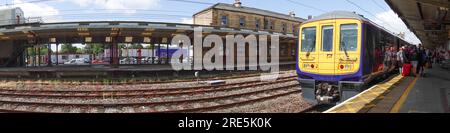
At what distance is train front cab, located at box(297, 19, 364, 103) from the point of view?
962cm

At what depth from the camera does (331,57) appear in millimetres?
10000

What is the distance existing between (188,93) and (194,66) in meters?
13.1

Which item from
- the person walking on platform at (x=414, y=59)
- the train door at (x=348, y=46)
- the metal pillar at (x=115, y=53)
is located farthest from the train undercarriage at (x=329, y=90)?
the metal pillar at (x=115, y=53)

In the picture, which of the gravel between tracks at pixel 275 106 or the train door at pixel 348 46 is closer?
the train door at pixel 348 46

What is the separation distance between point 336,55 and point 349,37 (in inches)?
25.3

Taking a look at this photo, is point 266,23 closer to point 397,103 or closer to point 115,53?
point 115,53

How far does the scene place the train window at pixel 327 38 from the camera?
10.0 metres

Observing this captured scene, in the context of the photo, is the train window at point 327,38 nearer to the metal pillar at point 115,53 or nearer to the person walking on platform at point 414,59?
the person walking on platform at point 414,59

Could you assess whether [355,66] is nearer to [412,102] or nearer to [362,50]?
[362,50]

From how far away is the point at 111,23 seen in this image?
64.9 feet

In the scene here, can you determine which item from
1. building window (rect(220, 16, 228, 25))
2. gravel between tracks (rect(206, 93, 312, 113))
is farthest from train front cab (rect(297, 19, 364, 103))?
building window (rect(220, 16, 228, 25))

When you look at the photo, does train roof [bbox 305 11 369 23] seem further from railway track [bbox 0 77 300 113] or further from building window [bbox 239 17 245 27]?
building window [bbox 239 17 245 27]

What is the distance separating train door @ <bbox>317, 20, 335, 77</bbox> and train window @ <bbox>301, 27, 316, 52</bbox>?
10.1 inches

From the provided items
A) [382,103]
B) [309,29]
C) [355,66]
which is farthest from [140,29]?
[382,103]
